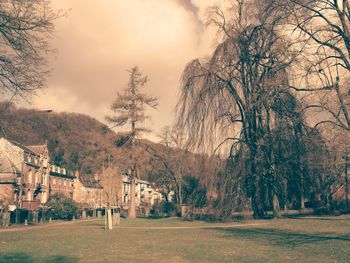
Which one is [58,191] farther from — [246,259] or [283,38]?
[246,259]

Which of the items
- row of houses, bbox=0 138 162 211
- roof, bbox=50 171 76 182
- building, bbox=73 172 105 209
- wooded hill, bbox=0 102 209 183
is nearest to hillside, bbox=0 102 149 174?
wooded hill, bbox=0 102 209 183

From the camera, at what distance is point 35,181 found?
59.7 metres

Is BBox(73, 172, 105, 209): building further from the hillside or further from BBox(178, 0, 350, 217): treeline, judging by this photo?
BBox(178, 0, 350, 217): treeline

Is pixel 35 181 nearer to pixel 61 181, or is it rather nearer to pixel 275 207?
pixel 61 181

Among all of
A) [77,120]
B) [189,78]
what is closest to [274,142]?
[189,78]

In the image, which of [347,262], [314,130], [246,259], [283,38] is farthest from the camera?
[314,130]

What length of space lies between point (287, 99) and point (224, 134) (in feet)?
15.7

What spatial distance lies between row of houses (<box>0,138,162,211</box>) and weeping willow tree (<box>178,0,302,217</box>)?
12373 mm

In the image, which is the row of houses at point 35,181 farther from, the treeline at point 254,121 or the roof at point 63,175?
the treeline at point 254,121

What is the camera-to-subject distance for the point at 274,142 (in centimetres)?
2644

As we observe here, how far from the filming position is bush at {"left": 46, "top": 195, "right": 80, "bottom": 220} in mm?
42438

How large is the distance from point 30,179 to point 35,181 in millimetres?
2290

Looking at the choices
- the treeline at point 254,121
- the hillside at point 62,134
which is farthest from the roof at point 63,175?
the treeline at point 254,121

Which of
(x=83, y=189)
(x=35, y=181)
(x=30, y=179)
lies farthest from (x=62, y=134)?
(x=30, y=179)
